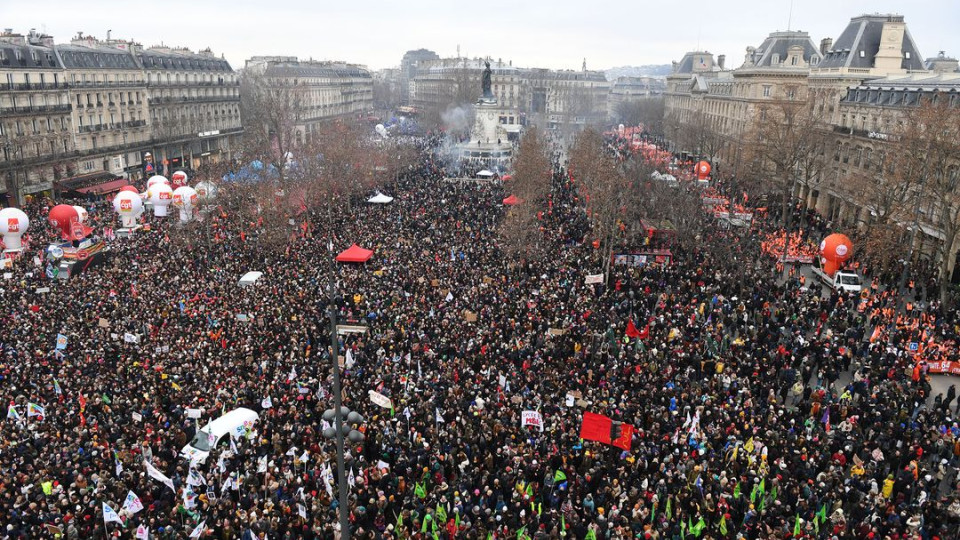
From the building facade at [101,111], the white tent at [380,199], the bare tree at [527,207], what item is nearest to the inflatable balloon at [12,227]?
the building facade at [101,111]

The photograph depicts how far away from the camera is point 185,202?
4406 centimetres

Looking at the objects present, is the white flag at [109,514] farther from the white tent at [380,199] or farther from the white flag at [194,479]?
the white tent at [380,199]

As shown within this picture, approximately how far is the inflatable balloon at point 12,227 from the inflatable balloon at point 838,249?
42.4 metres

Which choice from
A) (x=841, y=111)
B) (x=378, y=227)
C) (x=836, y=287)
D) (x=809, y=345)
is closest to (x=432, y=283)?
(x=378, y=227)

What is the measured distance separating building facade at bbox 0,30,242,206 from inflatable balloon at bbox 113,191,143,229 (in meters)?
11.9

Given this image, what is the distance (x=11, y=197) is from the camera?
48938 millimetres

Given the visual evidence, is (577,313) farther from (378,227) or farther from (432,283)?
(378,227)

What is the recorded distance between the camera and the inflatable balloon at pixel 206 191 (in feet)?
147

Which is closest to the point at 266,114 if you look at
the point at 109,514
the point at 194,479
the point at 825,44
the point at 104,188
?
the point at 104,188

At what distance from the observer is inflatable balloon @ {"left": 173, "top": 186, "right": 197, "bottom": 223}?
42.7 metres

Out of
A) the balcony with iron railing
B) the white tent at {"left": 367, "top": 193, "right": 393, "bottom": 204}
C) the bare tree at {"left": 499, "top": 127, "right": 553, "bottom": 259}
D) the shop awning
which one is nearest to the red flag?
the bare tree at {"left": 499, "top": 127, "right": 553, "bottom": 259}

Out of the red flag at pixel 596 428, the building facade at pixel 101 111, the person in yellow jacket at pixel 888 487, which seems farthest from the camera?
the building facade at pixel 101 111

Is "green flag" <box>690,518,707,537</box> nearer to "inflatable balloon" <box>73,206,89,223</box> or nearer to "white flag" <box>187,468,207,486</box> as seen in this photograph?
"white flag" <box>187,468,207,486</box>

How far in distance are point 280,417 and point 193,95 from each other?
65.8 meters
